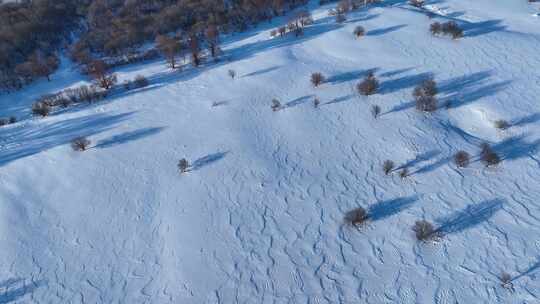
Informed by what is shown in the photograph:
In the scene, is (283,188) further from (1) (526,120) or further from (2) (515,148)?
(1) (526,120)

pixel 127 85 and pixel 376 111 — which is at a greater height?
pixel 127 85

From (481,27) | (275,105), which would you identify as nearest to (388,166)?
(275,105)

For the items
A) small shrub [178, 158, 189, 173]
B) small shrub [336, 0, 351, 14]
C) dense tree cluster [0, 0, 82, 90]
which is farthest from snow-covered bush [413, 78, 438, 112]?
dense tree cluster [0, 0, 82, 90]

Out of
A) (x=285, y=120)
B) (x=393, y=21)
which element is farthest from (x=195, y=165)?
(x=393, y=21)

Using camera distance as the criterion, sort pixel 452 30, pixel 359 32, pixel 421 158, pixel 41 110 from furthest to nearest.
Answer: pixel 359 32 → pixel 452 30 → pixel 41 110 → pixel 421 158

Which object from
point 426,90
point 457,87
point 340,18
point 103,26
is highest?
point 103,26

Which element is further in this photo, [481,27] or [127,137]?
[481,27]

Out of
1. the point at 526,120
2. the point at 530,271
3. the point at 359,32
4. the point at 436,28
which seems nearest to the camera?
the point at 530,271
